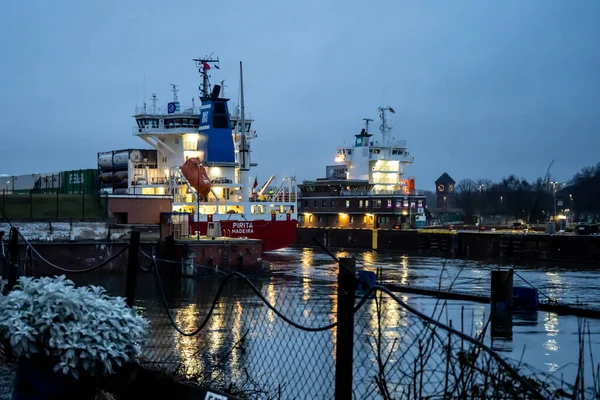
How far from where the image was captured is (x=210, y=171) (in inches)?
1986

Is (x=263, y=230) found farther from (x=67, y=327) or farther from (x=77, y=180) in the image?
(x=67, y=327)

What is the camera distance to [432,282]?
31.6 m

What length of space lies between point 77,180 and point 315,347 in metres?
49.5

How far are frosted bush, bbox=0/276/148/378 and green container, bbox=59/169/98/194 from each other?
4891 cm

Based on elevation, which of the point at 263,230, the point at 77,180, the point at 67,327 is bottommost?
the point at 67,327

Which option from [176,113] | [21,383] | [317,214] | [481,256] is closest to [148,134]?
[176,113]

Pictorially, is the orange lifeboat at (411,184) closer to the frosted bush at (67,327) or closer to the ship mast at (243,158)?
the ship mast at (243,158)

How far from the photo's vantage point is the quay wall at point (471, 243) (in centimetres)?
4919

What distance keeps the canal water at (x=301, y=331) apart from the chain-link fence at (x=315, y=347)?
0.05 metres

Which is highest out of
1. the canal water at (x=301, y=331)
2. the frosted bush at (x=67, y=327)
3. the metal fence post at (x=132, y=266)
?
the metal fence post at (x=132, y=266)

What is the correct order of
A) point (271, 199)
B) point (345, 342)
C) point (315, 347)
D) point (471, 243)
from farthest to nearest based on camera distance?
point (471, 243), point (271, 199), point (315, 347), point (345, 342)

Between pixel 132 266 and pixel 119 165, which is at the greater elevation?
pixel 119 165

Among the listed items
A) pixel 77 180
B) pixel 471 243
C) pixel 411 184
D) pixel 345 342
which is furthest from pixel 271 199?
pixel 345 342

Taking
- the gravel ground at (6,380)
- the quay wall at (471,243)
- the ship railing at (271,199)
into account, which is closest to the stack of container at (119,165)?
the ship railing at (271,199)
